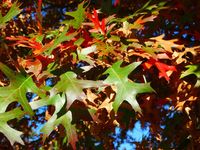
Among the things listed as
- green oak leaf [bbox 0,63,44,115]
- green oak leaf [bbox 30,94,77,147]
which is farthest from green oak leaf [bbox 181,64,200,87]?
green oak leaf [bbox 0,63,44,115]

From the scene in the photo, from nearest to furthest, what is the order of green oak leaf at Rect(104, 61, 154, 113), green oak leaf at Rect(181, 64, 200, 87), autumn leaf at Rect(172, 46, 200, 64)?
green oak leaf at Rect(104, 61, 154, 113), green oak leaf at Rect(181, 64, 200, 87), autumn leaf at Rect(172, 46, 200, 64)

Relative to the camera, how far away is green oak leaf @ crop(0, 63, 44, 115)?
2.06 m

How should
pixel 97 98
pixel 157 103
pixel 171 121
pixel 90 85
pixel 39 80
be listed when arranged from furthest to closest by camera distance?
1. pixel 171 121
2. pixel 157 103
3. pixel 97 98
4. pixel 39 80
5. pixel 90 85

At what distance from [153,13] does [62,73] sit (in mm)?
956

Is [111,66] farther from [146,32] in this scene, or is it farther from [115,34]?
[146,32]

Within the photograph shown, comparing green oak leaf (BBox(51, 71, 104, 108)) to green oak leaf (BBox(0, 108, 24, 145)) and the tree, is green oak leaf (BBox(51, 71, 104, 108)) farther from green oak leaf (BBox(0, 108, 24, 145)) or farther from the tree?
green oak leaf (BBox(0, 108, 24, 145))

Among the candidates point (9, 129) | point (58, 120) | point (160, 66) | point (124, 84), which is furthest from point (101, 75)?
point (9, 129)

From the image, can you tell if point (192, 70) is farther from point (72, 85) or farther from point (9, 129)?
point (9, 129)

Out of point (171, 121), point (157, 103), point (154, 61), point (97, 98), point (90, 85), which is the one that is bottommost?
point (171, 121)

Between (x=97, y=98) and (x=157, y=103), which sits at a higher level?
(x=97, y=98)

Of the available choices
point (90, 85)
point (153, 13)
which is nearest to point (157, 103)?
point (153, 13)

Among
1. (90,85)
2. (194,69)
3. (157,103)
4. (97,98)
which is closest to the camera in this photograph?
(90,85)

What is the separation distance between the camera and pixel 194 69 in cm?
239

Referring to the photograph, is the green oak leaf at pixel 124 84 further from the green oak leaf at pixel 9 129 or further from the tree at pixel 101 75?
the green oak leaf at pixel 9 129
